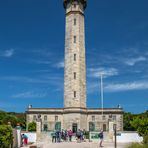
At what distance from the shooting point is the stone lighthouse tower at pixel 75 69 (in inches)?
2534

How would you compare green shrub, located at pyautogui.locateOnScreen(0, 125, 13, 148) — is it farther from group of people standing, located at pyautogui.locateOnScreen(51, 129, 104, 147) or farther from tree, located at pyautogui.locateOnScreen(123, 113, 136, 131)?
tree, located at pyautogui.locateOnScreen(123, 113, 136, 131)

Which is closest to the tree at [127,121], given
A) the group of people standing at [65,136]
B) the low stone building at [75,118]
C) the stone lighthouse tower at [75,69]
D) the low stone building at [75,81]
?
the low stone building at [75,118]

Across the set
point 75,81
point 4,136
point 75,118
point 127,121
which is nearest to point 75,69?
point 75,81

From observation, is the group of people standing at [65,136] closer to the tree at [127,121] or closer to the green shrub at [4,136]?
the green shrub at [4,136]

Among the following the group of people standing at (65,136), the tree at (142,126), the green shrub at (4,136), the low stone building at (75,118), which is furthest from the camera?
the low stone building at (75,118)

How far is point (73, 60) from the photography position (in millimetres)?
65000

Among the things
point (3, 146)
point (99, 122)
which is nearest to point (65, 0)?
point (99, 122)

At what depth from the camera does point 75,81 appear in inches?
2539

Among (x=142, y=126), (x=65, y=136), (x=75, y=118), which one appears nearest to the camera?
(x=142, y=126)

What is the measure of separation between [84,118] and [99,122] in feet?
16.7

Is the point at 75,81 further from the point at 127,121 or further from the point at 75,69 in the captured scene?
the point at 127,121

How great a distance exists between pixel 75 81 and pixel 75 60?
11.9 ft

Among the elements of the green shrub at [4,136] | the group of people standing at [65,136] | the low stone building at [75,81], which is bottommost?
the group of people standing at [65,136]

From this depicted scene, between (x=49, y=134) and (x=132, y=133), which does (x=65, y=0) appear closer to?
(x=49, y=134)
